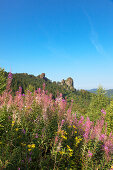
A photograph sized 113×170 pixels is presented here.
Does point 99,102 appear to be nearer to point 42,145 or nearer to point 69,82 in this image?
point 42,145

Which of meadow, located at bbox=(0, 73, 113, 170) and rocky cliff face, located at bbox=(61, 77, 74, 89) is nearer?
meadow, located at bbox=(0, 73, 113, 170)

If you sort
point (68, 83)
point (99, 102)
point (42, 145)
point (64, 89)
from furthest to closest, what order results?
point (68, 83) → point (64, 89) → point (99, 102) → point (42, 145)

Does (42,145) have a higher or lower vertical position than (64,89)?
lower

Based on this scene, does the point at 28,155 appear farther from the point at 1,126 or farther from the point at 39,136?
the point at 1,126

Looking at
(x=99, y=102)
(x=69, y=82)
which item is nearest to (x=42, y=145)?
(x=99, y=102)

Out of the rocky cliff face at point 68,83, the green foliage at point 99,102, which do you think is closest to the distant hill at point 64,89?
the rocky cliff face at point 68,83

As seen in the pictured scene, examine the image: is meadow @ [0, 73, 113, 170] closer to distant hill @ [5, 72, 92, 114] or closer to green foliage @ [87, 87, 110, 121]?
green foliage @ [87, 87, 110, 121]

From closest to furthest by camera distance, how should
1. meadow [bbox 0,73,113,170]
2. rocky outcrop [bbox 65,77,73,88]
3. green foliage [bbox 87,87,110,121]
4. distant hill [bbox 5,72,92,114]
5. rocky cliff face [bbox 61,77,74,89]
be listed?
meadow [bbox 0,73,113,170] → green foliage [bbox 87,87,110,121] → distant hill [bbox 5,72,92,114] → rocky cliff face [bbox 61,77,74,89] → rocky outcrop [bbox 65,77,73,88]

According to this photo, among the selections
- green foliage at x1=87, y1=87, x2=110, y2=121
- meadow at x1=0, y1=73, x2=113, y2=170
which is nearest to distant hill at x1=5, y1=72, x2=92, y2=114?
green foliage at x1=87, y1=87, x2=110, y2=121

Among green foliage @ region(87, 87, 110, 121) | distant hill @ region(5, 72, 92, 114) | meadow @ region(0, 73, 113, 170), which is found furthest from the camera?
distant hill @ region(5, 72, 92, 114)

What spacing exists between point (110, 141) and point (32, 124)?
8.71ft

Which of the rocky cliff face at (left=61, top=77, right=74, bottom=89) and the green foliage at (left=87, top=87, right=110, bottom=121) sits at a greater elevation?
the rocky cliff face at (left=61, top=77, right=74, bottom=89)

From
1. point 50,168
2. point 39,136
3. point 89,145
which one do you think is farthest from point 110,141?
point 39,136

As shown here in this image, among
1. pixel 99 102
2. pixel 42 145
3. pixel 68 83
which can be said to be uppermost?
pixel 68 83
